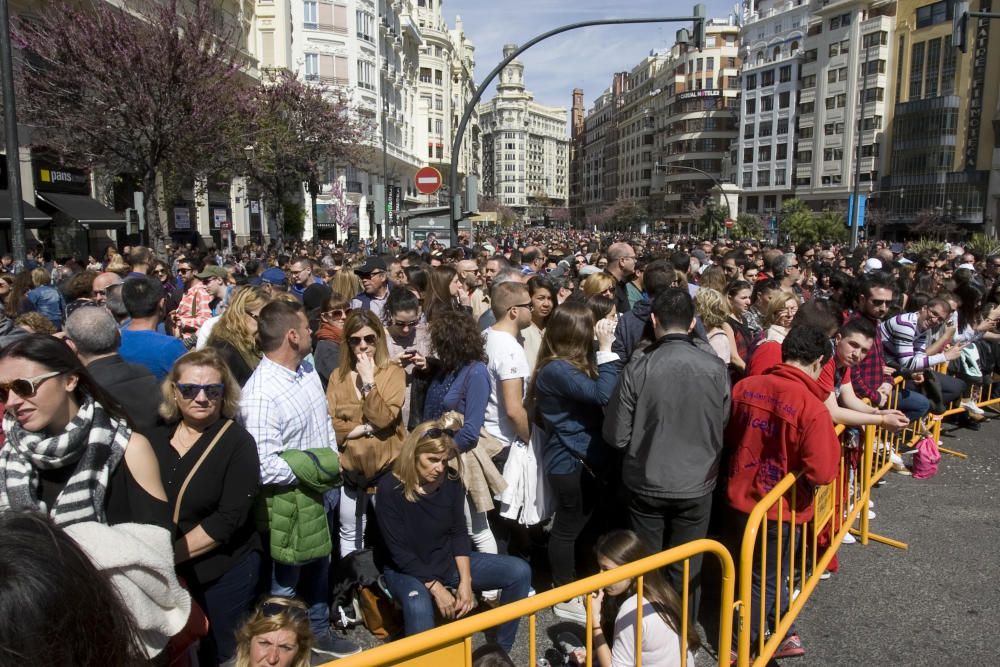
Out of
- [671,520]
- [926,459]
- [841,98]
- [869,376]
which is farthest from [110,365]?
[841,98]

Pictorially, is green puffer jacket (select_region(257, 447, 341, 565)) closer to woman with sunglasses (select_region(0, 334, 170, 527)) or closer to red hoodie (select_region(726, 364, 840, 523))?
woman with sunglasses (select_region(0, 334, 170, 527))

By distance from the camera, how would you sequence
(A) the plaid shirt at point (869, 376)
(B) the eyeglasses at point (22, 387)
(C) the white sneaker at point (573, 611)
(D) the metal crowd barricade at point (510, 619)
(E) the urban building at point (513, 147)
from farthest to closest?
(E) the urban building at point (513, 147) < (A) the plaid shirt at point (869, 376) < (C) the white sneaker at point (573, 611) < (B) the eyeglasses at point (22, 387) < (D) the metal crowd barricade at point (510, 619)

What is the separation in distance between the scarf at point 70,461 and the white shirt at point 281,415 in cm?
83

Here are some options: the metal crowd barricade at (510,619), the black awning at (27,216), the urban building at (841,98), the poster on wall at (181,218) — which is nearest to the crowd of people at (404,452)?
the metal crowd barricade at (510,619)

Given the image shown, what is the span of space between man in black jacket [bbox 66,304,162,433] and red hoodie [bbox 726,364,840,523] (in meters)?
3.06

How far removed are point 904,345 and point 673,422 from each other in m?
3.83

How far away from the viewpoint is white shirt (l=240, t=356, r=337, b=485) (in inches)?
134

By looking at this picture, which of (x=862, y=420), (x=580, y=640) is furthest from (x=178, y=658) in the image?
(x=862, y=420)

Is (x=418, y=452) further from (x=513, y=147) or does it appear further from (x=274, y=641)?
(x=513, y=147)

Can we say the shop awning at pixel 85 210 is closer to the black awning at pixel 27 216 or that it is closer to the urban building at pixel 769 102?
the black awning at pixel 27 216

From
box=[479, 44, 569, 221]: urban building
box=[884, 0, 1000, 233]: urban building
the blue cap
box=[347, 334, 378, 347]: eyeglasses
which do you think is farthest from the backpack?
box=[479, 44, 569, 221]: urban building

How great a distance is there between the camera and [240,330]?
4.73 metres

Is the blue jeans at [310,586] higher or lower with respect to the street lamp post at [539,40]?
lower

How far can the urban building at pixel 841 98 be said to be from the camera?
226 feet
